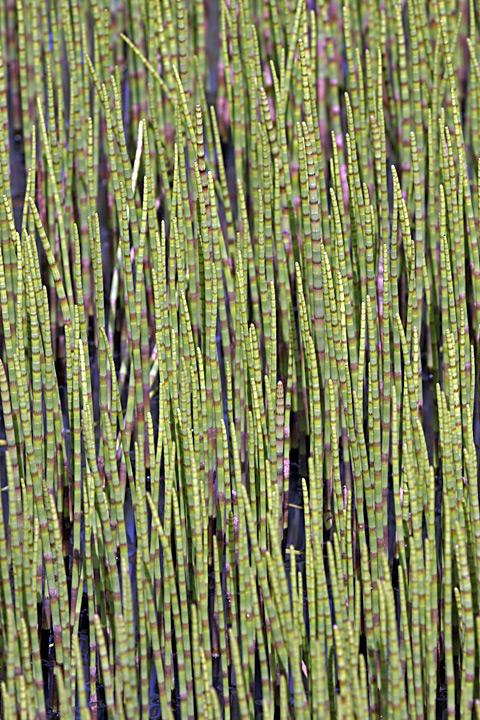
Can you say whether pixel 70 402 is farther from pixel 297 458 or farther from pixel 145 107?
pixel 145 107

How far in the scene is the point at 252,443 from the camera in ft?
5.50

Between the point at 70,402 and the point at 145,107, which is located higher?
the point at 145,107

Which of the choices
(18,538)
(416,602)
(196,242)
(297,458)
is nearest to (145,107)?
(196,242)

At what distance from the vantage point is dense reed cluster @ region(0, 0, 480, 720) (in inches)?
60.3

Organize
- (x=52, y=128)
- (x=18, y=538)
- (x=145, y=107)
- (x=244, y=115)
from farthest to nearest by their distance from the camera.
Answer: (x=145, y=107) → (x=244, y=115) → (x=52, y=128) → (x=18, y=538)

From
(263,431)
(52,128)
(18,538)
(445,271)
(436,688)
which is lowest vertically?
(436,688)

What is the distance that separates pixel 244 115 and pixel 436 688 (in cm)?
131

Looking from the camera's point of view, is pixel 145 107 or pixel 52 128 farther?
pixel 145 107

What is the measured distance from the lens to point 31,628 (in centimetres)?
164

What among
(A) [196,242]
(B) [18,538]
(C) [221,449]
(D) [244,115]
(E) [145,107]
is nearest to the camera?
(B) [18,538]

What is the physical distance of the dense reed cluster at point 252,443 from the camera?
153cm

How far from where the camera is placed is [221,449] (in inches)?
68.0

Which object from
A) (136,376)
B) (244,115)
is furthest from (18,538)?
(244,115)

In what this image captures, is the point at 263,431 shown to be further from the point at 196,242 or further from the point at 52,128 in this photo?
the point at 52,128
